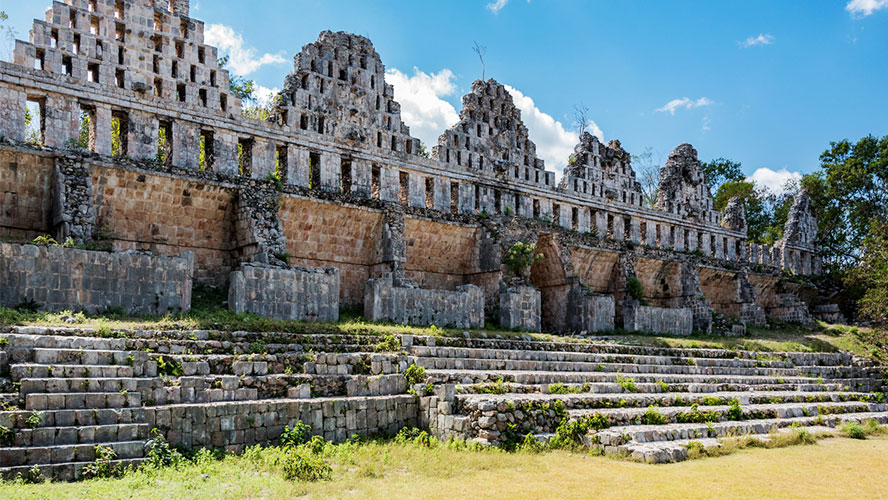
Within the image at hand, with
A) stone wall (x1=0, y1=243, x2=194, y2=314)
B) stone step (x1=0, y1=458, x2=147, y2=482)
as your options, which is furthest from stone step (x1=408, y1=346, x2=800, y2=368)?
stone step (x1=0, y1=458, x2=147, y2=482)

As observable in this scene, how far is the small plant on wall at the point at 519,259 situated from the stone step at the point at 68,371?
1645 centimetres

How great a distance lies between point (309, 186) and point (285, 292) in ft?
21.4

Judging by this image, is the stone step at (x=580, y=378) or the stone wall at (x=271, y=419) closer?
the stone wall at (x=271, y=419)

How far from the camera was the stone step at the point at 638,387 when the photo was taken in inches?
570

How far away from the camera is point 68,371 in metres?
10.8

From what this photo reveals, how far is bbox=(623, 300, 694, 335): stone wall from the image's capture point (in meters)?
29.8

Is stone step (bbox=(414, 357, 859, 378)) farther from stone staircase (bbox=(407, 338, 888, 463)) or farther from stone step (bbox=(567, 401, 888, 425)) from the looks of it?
stone step (bbox=(567, 401, 888, 425))

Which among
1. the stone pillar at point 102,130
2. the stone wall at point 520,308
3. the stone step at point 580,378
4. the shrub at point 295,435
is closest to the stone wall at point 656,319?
the stone wall at point 520,308

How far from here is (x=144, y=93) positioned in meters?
20.9

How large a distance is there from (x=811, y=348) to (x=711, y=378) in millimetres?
10919

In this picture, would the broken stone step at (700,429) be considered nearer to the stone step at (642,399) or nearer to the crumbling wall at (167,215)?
the stone step at (642,399)

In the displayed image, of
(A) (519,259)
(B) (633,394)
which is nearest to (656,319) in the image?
(A) (519,259)

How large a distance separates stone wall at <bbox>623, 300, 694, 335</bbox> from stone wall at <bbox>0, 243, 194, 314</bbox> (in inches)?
726

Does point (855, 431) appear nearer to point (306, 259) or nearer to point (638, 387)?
point (638, 387)
